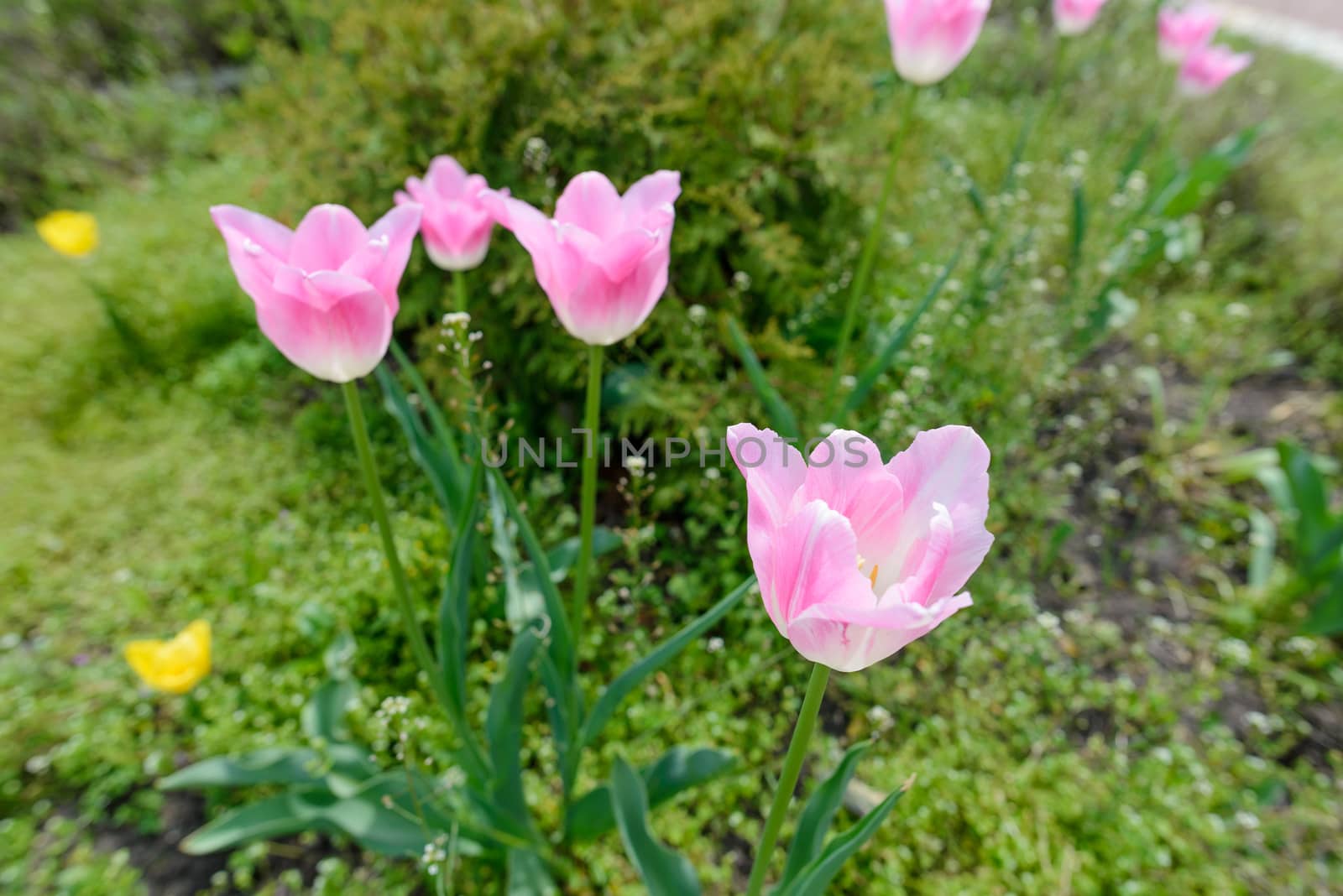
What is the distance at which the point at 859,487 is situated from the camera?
2.39 feet

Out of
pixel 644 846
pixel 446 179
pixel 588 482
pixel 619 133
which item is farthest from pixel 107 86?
pixel 644 846

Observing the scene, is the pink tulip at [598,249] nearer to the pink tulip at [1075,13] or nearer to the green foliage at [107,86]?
the pink tulip at [1075,13]

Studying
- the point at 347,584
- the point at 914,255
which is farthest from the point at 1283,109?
the point at 347,584

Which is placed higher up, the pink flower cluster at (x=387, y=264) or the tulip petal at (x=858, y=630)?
the pink flower cluster at (x=387, y=264)

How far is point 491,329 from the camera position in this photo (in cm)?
221

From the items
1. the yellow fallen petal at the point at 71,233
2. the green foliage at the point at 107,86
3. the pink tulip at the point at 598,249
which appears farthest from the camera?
the green foliage at the point at 107,86

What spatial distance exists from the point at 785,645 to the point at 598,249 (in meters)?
1.17

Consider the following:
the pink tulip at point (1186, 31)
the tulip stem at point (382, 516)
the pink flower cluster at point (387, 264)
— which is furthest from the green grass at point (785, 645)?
the pink tulip at point (1186, 31)

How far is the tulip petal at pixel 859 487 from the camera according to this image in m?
0.71

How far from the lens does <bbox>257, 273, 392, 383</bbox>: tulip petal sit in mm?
860

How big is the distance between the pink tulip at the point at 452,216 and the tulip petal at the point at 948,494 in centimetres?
82

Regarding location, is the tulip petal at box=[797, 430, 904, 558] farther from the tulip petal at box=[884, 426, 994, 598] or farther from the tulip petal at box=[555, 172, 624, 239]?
the tulip petal at box=[555, 172, 624, 239]

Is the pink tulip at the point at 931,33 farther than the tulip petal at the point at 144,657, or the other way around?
the tulip petal at the point at 144,657

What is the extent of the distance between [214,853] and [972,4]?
2.34 metres
